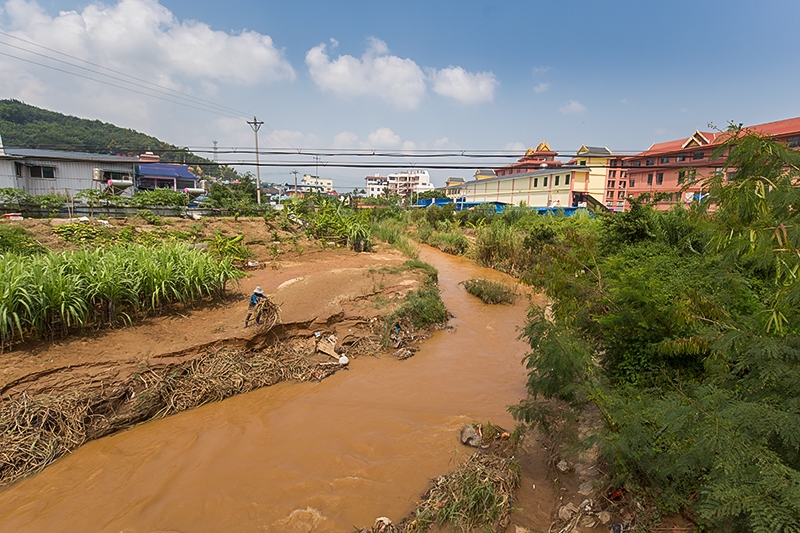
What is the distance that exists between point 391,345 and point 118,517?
215 inches

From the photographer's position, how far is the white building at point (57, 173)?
2125cm

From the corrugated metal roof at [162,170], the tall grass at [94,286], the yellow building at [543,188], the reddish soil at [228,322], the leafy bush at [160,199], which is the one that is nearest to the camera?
the reddish soil at [228,322]

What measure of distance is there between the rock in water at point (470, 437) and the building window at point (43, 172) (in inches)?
1116

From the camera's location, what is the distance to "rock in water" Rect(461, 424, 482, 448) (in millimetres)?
5477

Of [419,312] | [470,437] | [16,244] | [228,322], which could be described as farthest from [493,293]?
[16,244]

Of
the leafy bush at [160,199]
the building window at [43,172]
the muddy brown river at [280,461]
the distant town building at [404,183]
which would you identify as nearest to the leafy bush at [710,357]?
the muddy brown river at [280,461]

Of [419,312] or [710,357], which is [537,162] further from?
[710,357]

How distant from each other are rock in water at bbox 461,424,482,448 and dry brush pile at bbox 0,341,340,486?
302 cm

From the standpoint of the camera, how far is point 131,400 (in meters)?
5.86

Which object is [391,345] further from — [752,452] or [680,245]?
[752,452]

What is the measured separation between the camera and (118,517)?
169 inches

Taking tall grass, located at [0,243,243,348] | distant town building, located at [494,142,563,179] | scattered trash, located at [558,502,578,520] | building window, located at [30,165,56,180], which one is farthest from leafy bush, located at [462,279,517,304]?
building window, located at [30,165,56,180]

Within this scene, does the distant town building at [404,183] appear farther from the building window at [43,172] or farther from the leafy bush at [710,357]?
the leafy bush at [710,357]

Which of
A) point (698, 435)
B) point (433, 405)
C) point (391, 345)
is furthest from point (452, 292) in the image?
point (698, 435)
